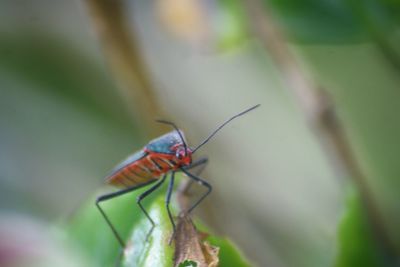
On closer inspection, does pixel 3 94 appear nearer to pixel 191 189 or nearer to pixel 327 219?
pixel 327 219

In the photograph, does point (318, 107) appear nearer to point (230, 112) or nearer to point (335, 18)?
point (335, 18)

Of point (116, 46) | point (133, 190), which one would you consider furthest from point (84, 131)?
point (133, 190)

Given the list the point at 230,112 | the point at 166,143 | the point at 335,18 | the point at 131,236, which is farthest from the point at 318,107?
the point at 230,112

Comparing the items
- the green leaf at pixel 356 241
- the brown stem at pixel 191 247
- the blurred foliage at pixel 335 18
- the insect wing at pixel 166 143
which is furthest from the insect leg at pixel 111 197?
the blurred foliage at pixel 335 18

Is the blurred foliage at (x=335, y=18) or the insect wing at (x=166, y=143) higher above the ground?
the blurred foliage at (x=335, y=18)

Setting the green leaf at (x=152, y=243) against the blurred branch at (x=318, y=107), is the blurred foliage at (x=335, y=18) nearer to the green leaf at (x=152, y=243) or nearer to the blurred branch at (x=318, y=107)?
the blurred branch at (x=318, y=107)

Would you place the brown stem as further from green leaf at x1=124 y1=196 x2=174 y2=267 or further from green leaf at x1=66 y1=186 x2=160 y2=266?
green leaf at x1=66 y1=186 x2=160 y2=266
